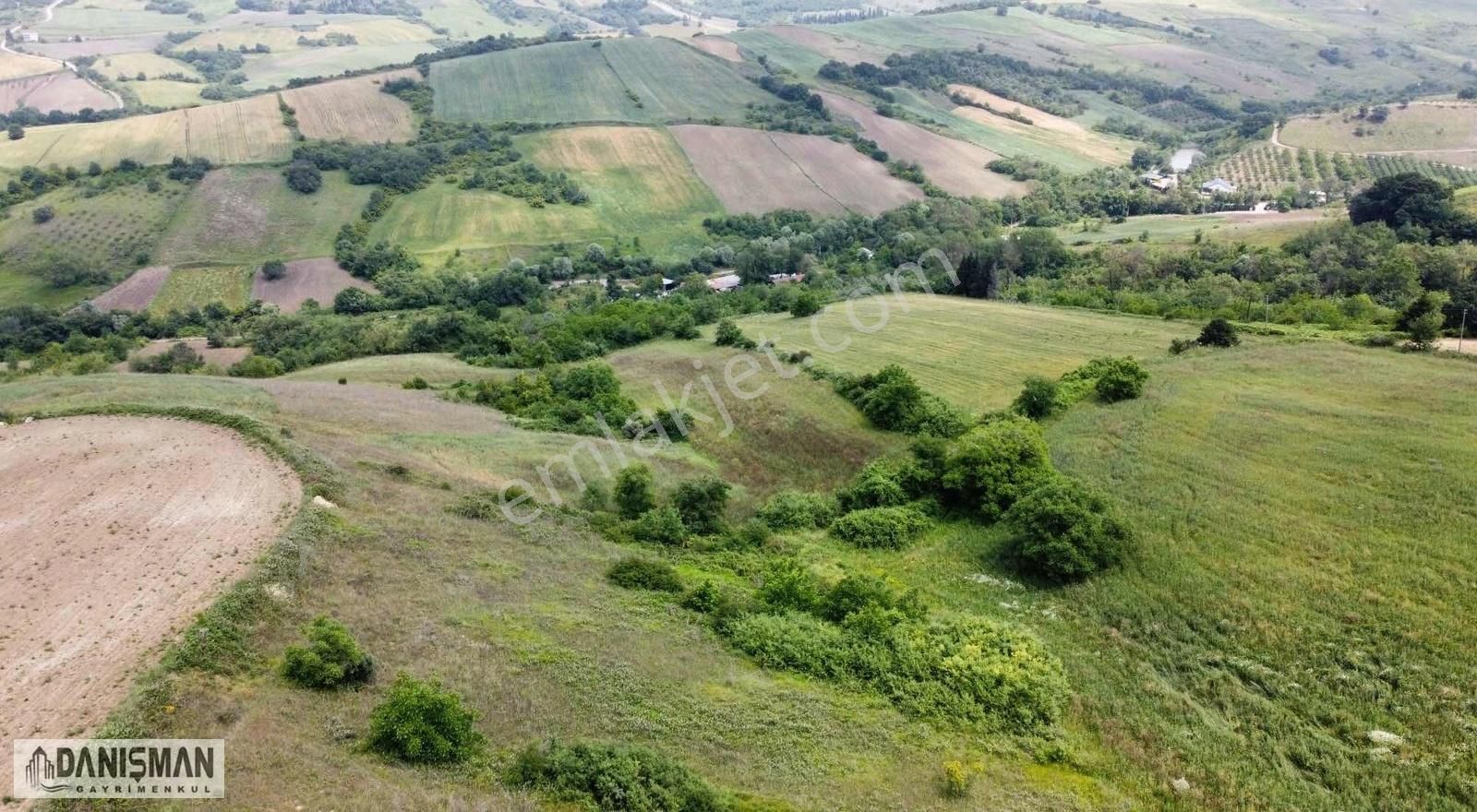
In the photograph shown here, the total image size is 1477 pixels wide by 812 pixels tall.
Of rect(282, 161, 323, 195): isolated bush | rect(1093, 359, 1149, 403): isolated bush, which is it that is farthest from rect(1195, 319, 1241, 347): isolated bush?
rect(282, 161, 323, 195): isolated bush

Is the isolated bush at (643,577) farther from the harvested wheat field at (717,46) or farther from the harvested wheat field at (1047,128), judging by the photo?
the harvested wheat field at (717,46)

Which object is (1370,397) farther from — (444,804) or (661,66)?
(661,66)

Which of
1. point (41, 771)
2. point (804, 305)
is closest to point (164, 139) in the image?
point (804, 305)

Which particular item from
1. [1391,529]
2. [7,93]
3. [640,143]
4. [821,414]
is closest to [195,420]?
[821,414]

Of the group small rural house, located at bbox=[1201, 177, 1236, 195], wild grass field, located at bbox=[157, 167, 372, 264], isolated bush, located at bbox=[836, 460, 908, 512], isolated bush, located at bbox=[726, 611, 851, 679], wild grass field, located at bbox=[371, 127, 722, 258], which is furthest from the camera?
small rural house, located at bbox=[1201, 177, 1236, 195]

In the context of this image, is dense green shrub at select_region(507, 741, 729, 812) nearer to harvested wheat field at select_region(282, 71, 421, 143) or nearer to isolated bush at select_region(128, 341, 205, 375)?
isolated bush at select_region(128, 341, 205, 375)

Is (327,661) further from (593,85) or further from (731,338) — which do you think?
(593,85)
